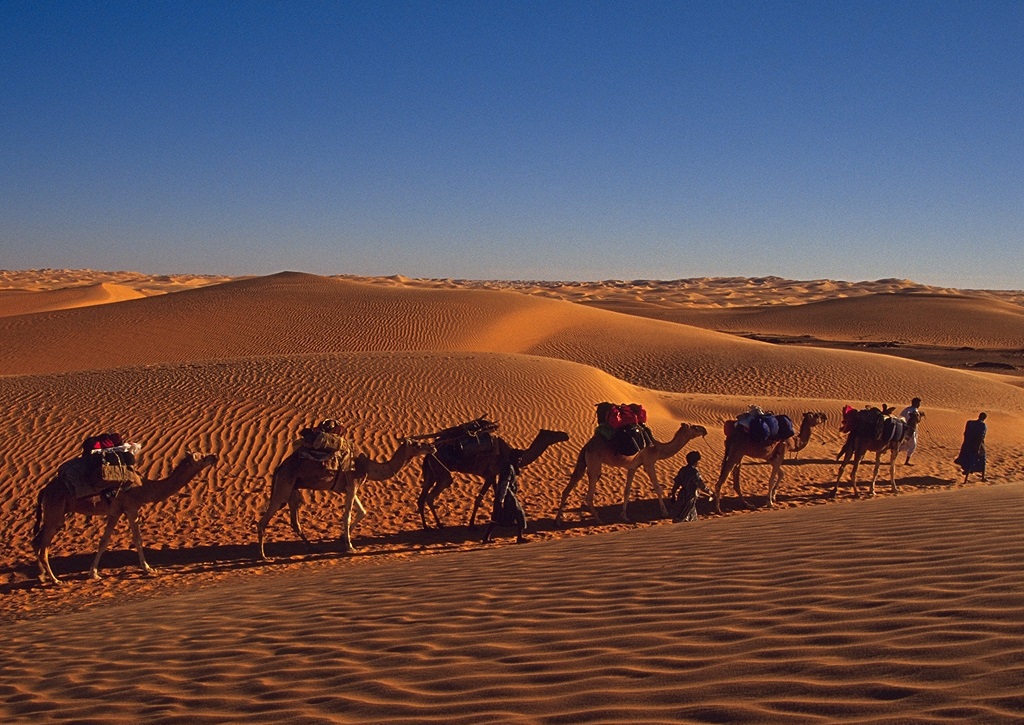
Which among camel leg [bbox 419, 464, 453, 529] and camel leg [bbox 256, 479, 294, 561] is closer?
camel leg [bbox 256, 479, 294, 561]

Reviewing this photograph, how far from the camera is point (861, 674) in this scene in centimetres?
354

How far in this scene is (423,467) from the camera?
1209 cm

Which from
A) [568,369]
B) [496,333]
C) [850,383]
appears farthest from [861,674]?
[496,333]

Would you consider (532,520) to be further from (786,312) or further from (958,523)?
(786,312)

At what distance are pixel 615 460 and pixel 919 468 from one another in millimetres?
9027

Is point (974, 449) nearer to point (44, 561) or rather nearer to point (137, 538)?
point (137, 538)

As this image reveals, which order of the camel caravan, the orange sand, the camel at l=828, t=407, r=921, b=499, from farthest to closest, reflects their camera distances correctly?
the camel at l=828, t=407, r=921, b=499, the camel caravan, the orange sand

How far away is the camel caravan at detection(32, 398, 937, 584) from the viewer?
9.94m

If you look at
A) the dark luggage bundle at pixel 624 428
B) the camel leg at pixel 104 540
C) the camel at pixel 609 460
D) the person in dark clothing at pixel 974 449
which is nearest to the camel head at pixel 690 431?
Result: the camel at pixel 609 460

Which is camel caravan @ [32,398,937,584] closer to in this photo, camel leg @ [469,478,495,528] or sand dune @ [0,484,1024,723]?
camel leg @ [469,478,495,528]

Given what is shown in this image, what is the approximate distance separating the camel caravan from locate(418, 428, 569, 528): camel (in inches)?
0.6

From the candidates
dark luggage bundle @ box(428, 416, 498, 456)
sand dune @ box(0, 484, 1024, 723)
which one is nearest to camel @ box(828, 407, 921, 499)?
dark luggage bundle @ box(428, 416, 498, 456)

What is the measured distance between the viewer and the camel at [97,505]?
32.4 feet

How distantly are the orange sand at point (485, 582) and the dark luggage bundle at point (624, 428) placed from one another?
1257 millimetres
